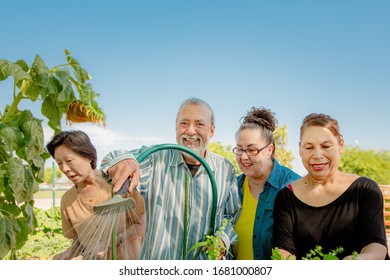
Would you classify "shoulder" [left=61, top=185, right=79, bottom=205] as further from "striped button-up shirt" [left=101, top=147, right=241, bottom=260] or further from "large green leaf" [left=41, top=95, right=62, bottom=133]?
"large green leaf" [left=41, top=95, right=62, bottom=133]

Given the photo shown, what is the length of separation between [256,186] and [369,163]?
484cm

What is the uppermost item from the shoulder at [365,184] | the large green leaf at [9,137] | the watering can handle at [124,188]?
the large green leaf at [9,137]

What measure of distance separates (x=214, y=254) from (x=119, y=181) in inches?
11.4

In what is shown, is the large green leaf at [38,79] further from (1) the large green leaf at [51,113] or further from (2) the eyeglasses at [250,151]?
(2) the eyeglasses at [250,151]

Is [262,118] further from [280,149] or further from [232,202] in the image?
[280,149]

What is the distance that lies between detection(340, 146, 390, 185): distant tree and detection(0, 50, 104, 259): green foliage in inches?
174

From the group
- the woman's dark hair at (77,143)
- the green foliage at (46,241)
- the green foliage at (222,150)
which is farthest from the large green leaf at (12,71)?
the green foliage at (222,150)

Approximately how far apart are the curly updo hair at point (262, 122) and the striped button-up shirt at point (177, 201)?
143 millimetres

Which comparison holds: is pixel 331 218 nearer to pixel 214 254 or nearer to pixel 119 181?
pixel 214 254

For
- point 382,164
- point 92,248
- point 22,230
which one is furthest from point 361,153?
point 92,248

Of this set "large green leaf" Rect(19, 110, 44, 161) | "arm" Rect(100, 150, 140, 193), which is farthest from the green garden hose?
"large green leaf" Rect(19, 110, 44, 161)

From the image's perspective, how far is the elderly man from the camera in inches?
59.0

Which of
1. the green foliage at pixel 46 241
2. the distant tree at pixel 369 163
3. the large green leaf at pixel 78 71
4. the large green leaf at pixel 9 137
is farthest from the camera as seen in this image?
the distant tree at pixel 369 163

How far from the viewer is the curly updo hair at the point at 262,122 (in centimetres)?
156
